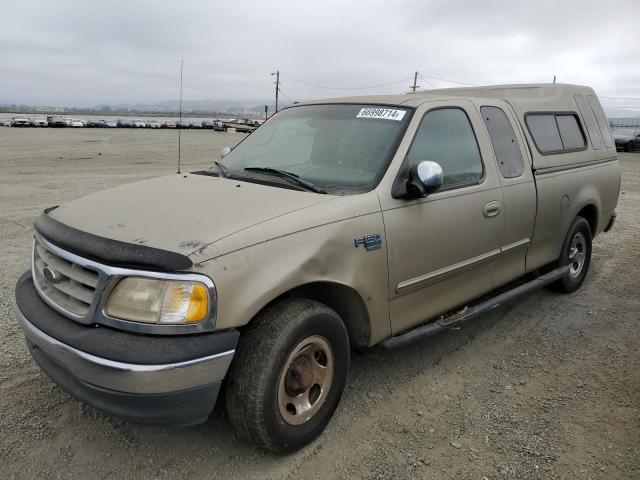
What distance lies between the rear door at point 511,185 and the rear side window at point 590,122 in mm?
1555

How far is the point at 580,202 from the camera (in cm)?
497

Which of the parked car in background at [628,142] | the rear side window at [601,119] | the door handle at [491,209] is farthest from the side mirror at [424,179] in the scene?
the parked car in background at [628,142]

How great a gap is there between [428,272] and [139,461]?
201 cm

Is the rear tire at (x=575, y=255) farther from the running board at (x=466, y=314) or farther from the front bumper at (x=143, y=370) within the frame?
the front bumper at (x=143, y=370)

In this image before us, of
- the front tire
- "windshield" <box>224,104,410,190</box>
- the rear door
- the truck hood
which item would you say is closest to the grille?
the truck hood

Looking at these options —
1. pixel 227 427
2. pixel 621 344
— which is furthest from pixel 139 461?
pixel 621 344

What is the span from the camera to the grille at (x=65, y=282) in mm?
2438

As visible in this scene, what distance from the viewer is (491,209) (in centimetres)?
379

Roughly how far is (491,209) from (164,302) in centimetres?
249

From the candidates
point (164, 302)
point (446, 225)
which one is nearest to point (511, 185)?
point (446, 225)

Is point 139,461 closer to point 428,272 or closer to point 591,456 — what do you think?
point 428,272

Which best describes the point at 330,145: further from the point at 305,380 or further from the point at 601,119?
the point at 601,119

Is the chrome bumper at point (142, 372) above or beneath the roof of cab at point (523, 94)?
beneath

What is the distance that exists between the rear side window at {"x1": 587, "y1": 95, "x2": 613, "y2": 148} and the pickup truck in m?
1.54
